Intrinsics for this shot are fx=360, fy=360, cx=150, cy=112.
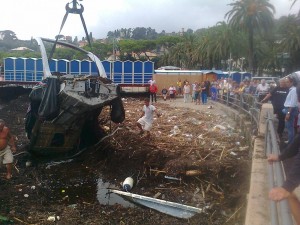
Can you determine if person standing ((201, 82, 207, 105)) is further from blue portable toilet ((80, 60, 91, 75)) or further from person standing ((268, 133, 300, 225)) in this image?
person standing ((268, 133, 300, 225))

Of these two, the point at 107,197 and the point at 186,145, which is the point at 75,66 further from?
the point at 107,197

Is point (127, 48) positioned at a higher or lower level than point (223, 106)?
higher

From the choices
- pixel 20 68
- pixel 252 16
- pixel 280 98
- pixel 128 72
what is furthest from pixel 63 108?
pixel 252 16

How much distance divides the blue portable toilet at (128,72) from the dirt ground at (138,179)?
46.0ft

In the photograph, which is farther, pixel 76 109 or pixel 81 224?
pixel 76 109

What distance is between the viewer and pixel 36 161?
31.1 feet

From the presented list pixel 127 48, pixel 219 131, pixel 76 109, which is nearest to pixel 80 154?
pixel 76 109

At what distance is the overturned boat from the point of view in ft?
28.4

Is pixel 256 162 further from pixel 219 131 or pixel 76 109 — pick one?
pixel 219 131

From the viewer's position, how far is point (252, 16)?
35.1 metres

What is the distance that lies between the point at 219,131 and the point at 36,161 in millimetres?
5850

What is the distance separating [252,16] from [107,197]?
31.8 meters

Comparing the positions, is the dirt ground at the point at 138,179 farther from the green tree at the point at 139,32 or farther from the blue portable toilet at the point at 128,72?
the green tree at the point at 139,32

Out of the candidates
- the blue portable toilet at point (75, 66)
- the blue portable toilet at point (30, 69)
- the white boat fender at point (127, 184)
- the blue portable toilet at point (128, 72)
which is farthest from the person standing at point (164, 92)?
the white boat fender at point (127, 184)
